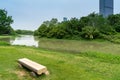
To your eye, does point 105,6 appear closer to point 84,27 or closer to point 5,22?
point 5,22

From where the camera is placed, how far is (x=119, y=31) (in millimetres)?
40844

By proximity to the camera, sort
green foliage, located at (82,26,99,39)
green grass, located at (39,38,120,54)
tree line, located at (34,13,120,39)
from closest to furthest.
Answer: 1. green grass, located at (39,38,120,54)
2. green foliage, located at (82,26,99,39)
3. tree line, located at (34,13,120,39)

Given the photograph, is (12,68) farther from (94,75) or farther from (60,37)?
(60,37)

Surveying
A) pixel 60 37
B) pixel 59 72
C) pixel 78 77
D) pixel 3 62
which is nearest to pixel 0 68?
pixel 3 62

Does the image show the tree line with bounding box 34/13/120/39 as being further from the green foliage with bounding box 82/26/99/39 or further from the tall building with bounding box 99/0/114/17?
the tall building with bounding box 99/0/114/17

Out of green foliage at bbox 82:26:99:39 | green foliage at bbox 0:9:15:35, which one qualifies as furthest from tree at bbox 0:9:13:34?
green foliage at bbox 82:26:99:39

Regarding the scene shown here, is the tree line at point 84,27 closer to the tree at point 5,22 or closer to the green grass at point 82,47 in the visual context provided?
the green grass at point 82,47

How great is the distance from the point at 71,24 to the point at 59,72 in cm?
3400

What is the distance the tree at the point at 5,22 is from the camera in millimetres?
59344

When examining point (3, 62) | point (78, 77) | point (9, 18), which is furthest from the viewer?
point (9, 18)

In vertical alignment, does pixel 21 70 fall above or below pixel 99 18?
below

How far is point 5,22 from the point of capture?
198ft

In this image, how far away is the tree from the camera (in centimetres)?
5934

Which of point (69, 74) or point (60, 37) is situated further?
point (60, 37)
